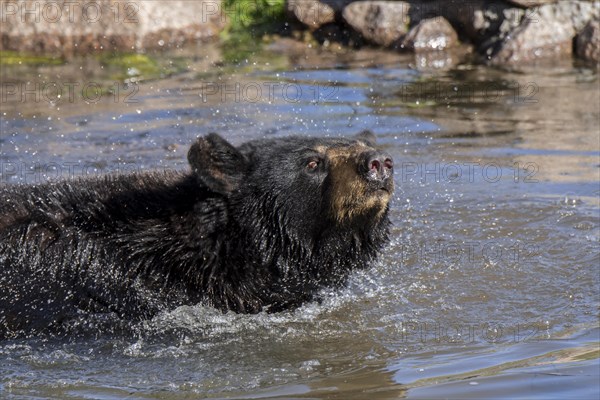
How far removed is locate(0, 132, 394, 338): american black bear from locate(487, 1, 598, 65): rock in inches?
351

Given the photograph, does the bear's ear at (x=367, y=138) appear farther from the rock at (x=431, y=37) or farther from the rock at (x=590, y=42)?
the rock at (x=431, y=37)

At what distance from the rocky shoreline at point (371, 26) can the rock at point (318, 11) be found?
2cm

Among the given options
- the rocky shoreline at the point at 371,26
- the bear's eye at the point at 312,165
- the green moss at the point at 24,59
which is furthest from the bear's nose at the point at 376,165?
the green moss at the point at 24,59

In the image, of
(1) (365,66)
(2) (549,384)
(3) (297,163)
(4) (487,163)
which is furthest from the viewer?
(1) (365,66)

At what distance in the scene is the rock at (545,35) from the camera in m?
15.0

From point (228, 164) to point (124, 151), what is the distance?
4591mm

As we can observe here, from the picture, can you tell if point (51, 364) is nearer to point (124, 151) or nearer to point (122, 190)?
point (122, 190)

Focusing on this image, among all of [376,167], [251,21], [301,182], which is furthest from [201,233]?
[251,21]

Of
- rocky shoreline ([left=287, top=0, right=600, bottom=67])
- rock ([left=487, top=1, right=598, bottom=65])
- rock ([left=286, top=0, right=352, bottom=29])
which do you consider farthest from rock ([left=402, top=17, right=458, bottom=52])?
rock ([left=286, top=0, right=352, bottom=29])

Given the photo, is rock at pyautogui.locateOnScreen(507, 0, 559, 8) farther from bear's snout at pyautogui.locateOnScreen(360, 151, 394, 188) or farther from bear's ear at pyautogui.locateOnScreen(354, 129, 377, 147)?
bear's snout at pyautogui.locateOnScreen(360, 151, 394, 188)

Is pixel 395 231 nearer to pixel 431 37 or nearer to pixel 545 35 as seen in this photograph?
pixel 545 35

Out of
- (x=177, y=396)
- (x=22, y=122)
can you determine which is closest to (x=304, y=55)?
(x=22, y=122)

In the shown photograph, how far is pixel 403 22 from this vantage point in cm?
1628

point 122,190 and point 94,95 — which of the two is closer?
point 122,190
